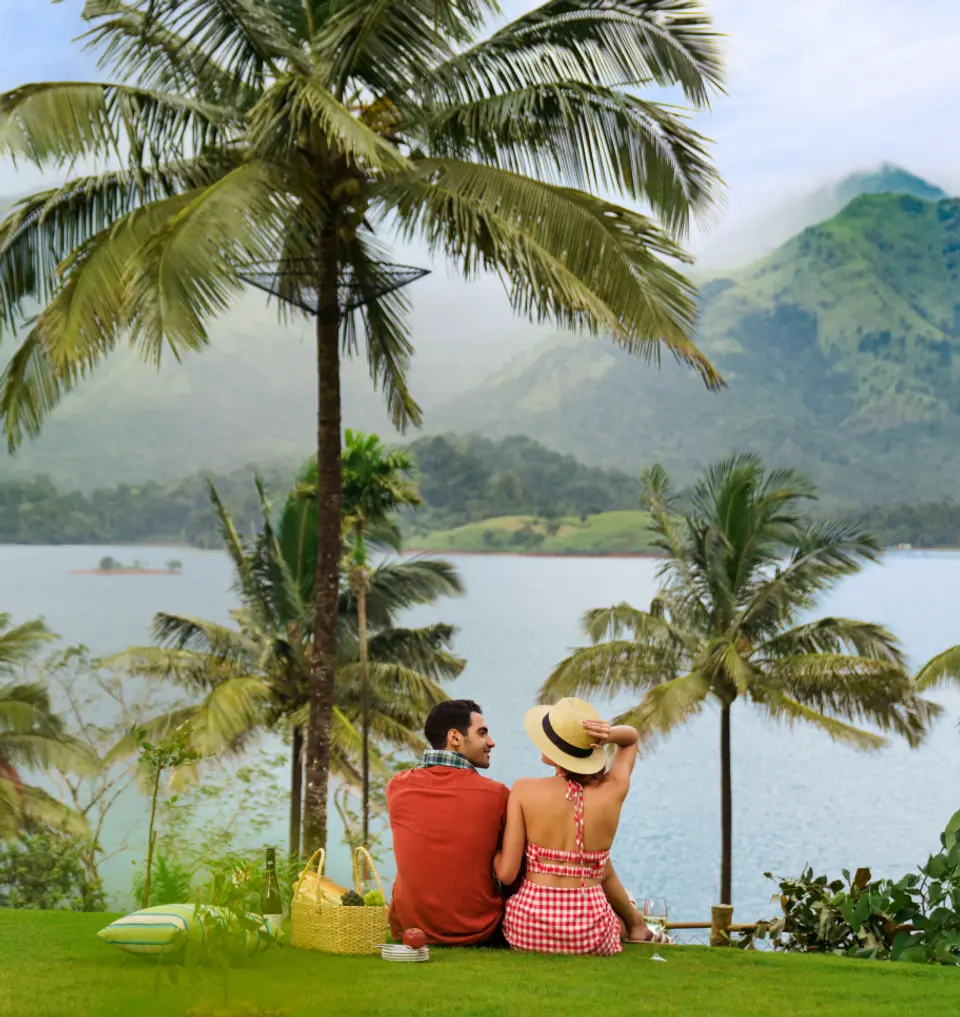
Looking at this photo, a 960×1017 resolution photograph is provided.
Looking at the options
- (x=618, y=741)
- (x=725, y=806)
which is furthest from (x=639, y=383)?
(x=618, y=741)

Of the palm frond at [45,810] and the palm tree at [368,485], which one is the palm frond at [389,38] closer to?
the palm tree at [368,485]

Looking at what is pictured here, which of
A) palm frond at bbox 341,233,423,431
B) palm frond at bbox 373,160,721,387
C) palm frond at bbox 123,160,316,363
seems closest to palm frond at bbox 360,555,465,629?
palm frond at bbox 341,233,423,431

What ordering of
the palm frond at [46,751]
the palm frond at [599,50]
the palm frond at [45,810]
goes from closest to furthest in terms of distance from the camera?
1. the palm frond at [599,50]
2. the palm frond at [45,810]
3. the palm frond at [46,751]

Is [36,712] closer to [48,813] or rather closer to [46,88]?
[48,813]

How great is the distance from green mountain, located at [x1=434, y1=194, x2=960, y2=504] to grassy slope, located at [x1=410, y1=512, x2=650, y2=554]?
165 inches

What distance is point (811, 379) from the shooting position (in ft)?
204

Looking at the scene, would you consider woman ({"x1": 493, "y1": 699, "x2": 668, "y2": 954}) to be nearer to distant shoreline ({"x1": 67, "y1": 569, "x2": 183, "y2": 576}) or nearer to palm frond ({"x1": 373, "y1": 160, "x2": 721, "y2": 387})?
palm frond ({"x1": 373, "y1": 160, "x2": 721, "y2": 387})

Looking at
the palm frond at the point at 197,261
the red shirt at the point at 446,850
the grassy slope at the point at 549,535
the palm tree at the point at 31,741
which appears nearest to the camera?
the red shirt at the point at 446,850

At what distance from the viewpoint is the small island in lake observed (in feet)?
179

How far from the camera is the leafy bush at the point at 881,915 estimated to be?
538 cm

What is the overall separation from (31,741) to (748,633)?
9575mm

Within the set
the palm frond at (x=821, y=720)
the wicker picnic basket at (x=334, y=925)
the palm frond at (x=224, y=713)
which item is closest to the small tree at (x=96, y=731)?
the palm frond at (x=224, y=713)

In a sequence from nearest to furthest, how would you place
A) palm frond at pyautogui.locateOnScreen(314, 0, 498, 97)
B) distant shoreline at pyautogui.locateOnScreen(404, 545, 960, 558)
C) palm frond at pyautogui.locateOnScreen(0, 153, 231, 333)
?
palm frond at pyautogui.locateOnScreen(314, 0, 498, 97), palm frond at pyautogui.locateOnScreen(0, 153, 231, 333), distant shoreline at pyautogui.locateOnScreen(404, 545, 960, 558)

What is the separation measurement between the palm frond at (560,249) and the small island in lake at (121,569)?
47.1 meters
